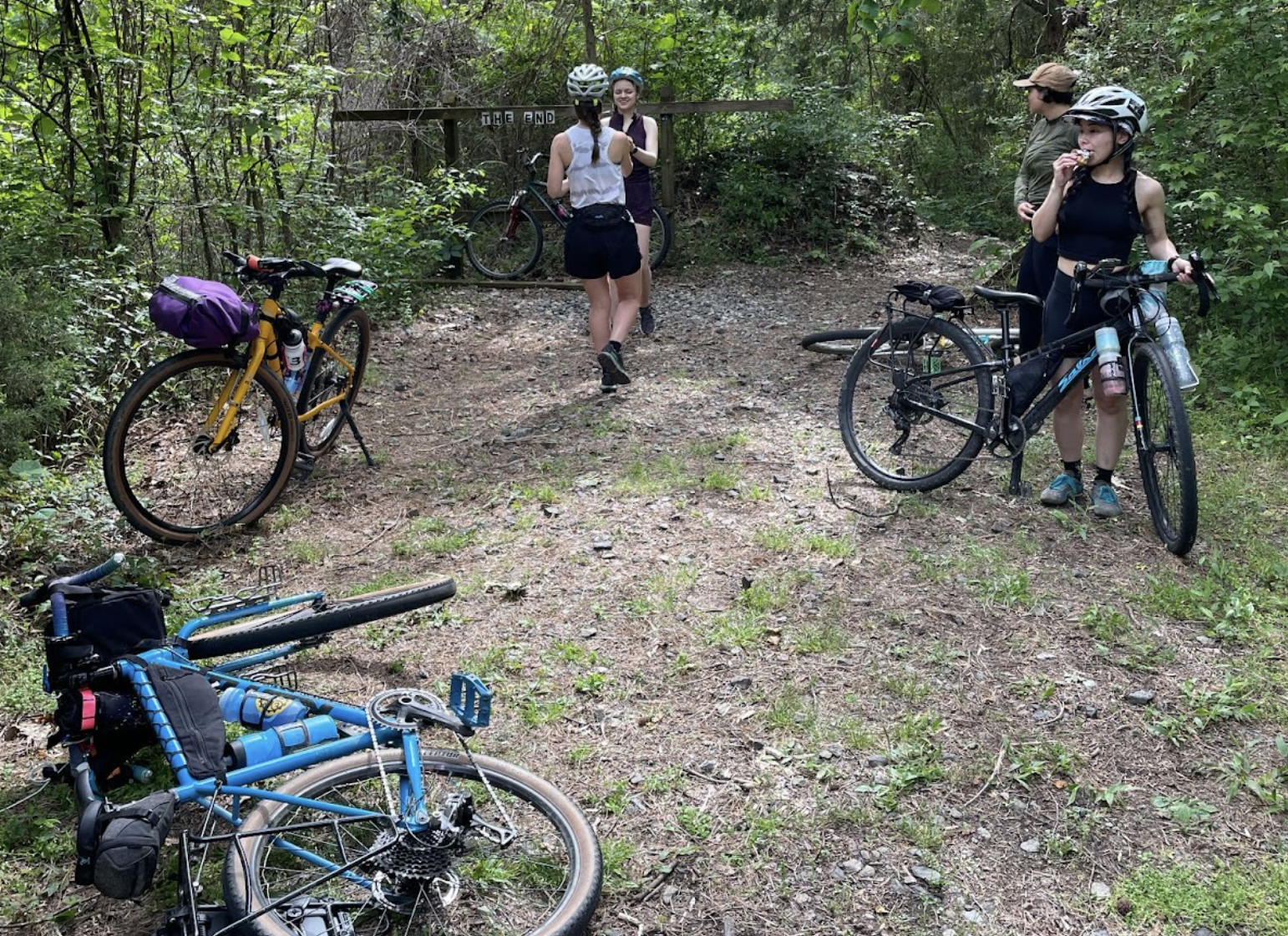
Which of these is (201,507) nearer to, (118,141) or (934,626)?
(118,141)

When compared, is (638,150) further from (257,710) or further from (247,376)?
(257,710)

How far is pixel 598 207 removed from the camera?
273 inches

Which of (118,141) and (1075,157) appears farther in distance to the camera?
(118,141)

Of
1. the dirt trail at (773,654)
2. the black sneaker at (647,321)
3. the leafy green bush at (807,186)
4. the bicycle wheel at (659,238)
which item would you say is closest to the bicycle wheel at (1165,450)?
the dirt trail at (773,654)

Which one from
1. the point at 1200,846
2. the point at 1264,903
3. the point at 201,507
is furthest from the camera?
the point at 201,507

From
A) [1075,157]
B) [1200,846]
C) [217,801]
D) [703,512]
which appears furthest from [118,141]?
[1200,846]

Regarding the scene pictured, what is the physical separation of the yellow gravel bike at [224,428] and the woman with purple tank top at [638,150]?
9.83 feet

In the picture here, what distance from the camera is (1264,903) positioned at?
2785 mm

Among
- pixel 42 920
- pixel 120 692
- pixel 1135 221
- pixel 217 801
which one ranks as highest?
pixel 1135 221

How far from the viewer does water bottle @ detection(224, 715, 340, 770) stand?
285 centimetres

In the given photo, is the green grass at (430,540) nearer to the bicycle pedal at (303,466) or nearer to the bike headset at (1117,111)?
the bicycle pedal at (303,466)

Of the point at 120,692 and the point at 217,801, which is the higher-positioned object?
the point at 120,692

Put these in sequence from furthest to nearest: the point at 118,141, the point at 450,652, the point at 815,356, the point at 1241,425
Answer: the point at 815,356 → the point at 118,141 → the point at 1241,425 → the point at 450,652

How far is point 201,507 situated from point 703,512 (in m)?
2.61
